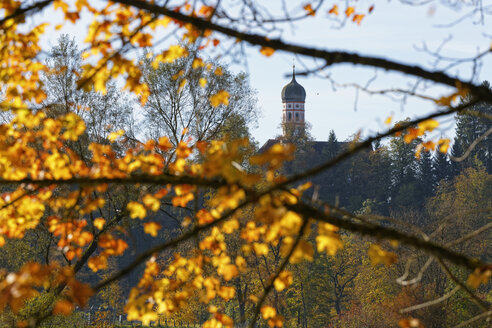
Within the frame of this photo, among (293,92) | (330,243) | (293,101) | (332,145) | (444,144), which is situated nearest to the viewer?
(330,243)

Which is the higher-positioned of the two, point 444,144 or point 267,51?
point 444,144

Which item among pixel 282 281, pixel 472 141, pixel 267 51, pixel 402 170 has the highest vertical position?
pixel 472 141

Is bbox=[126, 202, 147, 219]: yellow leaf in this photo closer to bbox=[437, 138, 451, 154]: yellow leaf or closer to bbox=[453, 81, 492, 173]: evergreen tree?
bbox=[437, 138, 451, 154]: yellow leaf

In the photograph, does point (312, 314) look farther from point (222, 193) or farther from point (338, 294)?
point (222, 193)

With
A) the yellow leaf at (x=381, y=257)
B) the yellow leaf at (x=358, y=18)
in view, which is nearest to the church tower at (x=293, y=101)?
the yellow leaf at (x=358, y=18)

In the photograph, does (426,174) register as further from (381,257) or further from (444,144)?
(381,257)

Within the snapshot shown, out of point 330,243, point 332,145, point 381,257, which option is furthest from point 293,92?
point 330,243

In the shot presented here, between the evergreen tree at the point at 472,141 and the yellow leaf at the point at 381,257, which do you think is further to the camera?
the evergreen tree at the point at 472,141

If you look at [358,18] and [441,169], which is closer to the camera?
[358,18]

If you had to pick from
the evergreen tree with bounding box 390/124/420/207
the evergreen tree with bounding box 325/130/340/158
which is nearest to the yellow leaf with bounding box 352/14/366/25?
the evergreen tree with bounding box 390/124/420/207

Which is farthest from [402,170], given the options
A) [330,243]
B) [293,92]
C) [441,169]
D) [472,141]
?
[330,243]

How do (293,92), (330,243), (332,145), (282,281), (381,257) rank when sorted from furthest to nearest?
(293,92), (332,145), (282,281), (381,257), (330,243)

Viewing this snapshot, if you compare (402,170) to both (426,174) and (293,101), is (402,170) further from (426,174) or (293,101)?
(293,101)

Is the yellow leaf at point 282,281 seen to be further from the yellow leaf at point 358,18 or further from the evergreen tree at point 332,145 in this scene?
the evergreen tree at point 332,145
